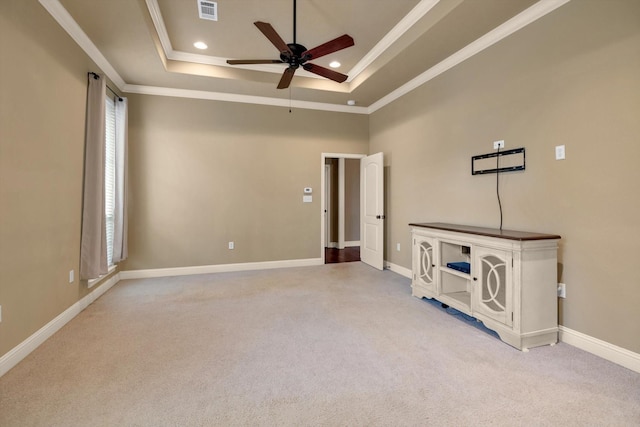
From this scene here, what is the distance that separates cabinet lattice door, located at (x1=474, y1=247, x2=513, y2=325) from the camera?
2.46m

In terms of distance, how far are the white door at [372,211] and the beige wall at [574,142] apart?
155 centimetres

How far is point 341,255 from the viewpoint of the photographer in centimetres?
655

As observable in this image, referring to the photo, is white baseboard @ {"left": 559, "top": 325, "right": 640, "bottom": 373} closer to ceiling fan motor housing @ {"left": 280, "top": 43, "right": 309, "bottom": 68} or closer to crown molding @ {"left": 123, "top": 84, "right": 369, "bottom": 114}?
ceiling fan motor housing @ {"left": 280, "top": 43, "right": 309, "bottom": 68}

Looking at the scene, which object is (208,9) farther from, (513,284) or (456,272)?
(513,284)

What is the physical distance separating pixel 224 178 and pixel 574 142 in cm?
444

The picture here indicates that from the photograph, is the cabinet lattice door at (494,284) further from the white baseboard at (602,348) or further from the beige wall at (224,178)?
the beige wall at (224,178)

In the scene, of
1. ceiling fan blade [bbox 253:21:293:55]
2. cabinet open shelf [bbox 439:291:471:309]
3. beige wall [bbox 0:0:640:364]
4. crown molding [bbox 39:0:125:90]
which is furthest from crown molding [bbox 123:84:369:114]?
cabinet open shelf [bbox 439:291:471:309]

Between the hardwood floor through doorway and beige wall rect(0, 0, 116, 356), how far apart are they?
3984mm

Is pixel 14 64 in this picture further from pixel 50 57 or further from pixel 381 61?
pixel 381 61

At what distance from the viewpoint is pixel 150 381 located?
1.98m

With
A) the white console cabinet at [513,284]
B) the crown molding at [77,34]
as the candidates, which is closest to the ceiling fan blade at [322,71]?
the white console cabinet at [513,284]

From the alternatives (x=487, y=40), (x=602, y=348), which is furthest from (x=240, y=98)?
(x=602, y=348)

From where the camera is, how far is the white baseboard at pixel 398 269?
15.3ft

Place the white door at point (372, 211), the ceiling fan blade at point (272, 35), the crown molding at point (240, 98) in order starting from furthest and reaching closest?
the white door at point (372, 211), the crown molding at point (240, 98), the ceiling fan blade at point (272, 35)
